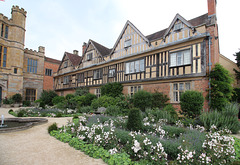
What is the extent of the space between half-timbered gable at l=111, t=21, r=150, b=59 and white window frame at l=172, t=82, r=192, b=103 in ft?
14.7

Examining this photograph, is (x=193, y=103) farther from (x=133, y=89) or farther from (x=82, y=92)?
(x=82, y=92)

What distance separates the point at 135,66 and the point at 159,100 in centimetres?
436

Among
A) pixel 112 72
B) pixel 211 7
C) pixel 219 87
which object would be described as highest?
pixel 211 7

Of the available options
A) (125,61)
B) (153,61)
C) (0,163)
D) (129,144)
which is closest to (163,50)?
(153,61)

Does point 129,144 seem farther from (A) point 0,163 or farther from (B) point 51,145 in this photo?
(A) point 0,163

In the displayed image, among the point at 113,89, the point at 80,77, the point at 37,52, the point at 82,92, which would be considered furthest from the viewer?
the point at 37,52

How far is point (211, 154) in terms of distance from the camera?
3295 millimetres

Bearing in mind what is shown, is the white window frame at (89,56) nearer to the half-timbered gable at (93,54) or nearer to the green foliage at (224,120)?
the half-timbered gable at (93,54)

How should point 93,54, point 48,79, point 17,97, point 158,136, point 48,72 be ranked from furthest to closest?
point 48,72
point 48,79
point 17,97
point 93,54
point 158,136

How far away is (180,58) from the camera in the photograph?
1091cm

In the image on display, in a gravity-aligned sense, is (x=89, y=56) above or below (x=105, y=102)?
above

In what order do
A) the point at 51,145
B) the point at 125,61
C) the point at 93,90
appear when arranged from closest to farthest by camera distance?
the point at 51,145 → the point at 125,61 → the point at 93,90

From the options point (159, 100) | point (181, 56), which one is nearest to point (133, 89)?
point (159, 100)

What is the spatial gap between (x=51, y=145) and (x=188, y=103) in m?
7.51
